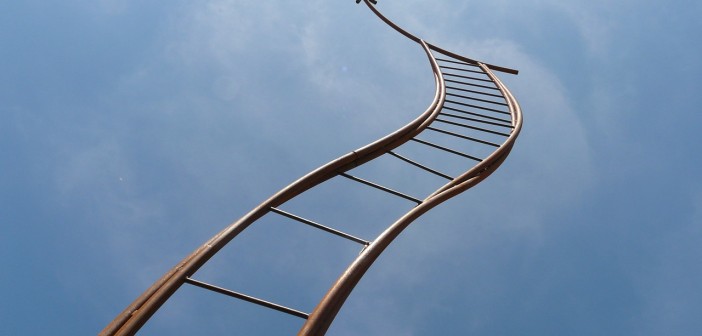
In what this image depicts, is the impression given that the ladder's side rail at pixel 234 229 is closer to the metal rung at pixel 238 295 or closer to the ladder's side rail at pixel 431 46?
the metal rung at pixel 238 295

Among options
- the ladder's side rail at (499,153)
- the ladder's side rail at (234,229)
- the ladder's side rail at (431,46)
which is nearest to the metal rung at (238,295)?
the ladder's side rail at (234,229)

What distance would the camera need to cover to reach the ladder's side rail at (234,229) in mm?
5703

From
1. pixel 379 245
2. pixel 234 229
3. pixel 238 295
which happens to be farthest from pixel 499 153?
pixel 238 295

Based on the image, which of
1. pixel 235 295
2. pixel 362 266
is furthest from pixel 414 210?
pixel 235 295

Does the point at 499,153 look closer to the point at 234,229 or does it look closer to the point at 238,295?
the point at 234,229

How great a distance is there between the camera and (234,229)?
7051 mm

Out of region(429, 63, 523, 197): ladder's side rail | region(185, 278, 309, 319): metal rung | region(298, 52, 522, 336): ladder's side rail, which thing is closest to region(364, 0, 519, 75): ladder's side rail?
region(429, 63, 523, 197): ladder's side rail

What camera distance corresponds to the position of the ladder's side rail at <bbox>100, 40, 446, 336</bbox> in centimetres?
570

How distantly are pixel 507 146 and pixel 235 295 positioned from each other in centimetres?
612

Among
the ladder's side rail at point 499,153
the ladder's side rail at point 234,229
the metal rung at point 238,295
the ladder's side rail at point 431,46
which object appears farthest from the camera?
the ladder's side rail at point 431,46

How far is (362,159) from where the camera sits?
9070mm

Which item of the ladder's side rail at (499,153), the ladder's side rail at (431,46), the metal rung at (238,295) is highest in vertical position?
the ladder's side rail at (431,46)

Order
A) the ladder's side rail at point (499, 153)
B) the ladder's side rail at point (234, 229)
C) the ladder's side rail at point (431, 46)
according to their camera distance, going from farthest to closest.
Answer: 1. the ladder's side rail at point (431, 46)
2. the ladder's side rail at point (499, 153)
3. the ladder's side rail at point (234, 229)

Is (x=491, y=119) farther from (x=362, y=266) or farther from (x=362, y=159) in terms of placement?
(x=362, y=266)
